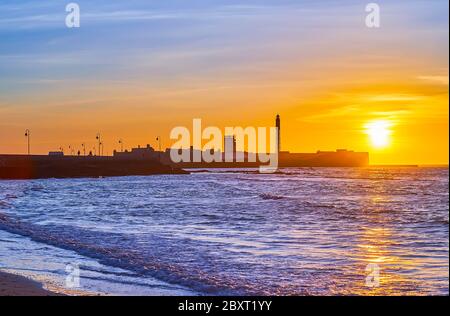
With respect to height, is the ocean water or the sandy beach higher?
the sandy beach

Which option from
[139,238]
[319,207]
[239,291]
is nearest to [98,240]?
[139,238]

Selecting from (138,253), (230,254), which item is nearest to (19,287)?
(138,253)

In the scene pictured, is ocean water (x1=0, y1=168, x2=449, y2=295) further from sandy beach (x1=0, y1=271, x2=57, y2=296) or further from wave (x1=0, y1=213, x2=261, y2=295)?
sandy beach (x1=0, y1=271, x2=57, y2=296)

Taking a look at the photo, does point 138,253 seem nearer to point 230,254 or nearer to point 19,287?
point 230,254

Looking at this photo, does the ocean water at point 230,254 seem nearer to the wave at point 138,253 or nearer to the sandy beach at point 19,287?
the wave at point 138,253

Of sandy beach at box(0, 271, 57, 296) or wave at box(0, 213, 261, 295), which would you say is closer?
sandy beach at box(0, 271, 57, 296)

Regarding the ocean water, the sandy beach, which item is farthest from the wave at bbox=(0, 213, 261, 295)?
the sandy beach

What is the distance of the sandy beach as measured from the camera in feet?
47.8

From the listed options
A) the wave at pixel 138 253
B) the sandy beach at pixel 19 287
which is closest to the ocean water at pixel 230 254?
the wave at pixel 138 253

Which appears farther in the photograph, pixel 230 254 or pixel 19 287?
pixel 230 254

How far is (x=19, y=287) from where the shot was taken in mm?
15336

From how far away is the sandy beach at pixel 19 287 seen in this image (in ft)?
47.8
